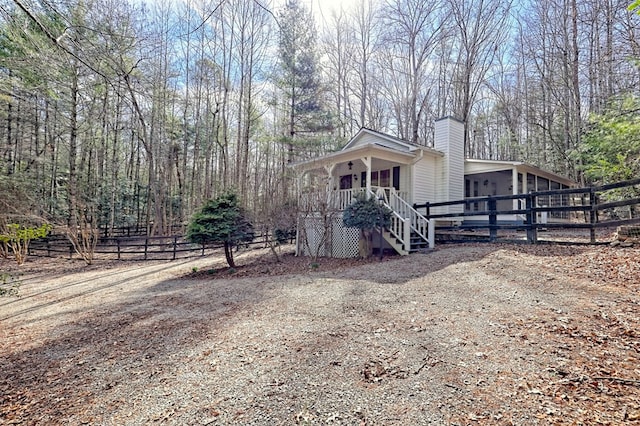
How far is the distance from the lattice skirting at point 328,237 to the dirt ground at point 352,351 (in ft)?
11.6

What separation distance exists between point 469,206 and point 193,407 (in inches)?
574

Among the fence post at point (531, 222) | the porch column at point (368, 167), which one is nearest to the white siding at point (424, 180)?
the porch column at point (368, 167)

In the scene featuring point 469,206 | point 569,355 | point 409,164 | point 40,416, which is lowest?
point 40,416

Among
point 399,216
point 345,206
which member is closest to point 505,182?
point 399,216

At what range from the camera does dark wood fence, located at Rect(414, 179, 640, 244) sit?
6871mm

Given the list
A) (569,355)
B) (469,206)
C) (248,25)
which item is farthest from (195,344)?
(248,25)

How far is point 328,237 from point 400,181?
157 inches

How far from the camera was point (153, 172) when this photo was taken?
1808cm

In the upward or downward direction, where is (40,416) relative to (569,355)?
downward

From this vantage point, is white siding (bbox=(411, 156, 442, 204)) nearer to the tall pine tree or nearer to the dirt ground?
the dirt ground

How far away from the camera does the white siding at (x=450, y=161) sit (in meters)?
12.5

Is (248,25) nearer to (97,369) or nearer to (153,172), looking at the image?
(153,172)

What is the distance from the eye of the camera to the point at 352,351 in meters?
3.17

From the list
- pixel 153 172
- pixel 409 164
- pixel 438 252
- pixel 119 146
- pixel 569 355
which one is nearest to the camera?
pixel 569 355
